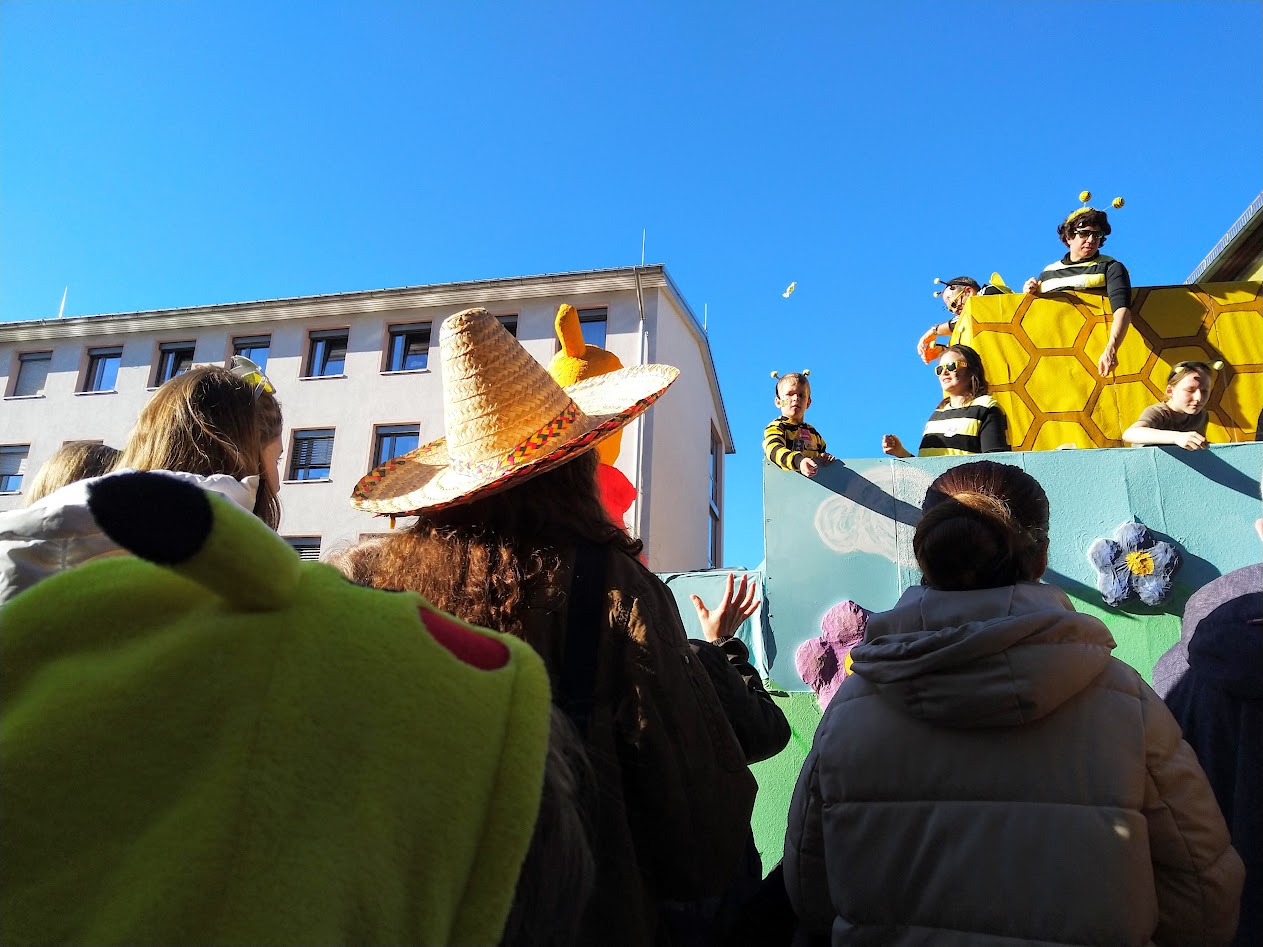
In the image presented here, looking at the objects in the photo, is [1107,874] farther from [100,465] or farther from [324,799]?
[100,465]

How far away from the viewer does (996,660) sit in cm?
144

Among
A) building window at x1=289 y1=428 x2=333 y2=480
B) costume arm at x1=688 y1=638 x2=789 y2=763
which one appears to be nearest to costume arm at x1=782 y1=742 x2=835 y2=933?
costume arm at x1=688 y1=638 x2=789 y2=763

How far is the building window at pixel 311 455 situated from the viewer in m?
16.6

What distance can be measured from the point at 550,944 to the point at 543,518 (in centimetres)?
→ 85

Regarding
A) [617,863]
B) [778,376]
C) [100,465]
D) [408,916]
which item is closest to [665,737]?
[617,863]

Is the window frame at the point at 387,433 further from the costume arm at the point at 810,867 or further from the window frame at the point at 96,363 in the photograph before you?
the costume arm at the point at 810,867

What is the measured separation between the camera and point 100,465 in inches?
78.8

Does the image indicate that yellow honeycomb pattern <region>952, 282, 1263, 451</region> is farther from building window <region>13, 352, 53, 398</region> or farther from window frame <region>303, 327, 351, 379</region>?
building window <region>13, 352, 53, 398</region>

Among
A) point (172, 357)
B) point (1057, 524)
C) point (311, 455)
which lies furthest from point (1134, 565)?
point (172, 357)

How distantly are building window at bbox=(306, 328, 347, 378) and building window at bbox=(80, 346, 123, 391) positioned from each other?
4.85 metres

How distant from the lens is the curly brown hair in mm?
1338

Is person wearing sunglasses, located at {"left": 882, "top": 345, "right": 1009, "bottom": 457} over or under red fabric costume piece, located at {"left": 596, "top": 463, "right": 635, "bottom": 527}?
over

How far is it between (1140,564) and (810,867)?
2.90m

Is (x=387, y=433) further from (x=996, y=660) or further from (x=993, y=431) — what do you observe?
(x=996, y=660)
